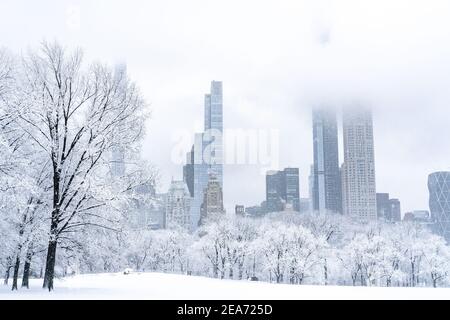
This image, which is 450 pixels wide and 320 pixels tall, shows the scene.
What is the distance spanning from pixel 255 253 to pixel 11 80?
2475 inches

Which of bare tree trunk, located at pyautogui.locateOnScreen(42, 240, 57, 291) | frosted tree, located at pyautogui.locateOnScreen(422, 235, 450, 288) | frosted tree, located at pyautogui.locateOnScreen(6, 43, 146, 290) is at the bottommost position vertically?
frosted tree, located at pyautogui.locateOnScreen(422, 235, 450, 288)

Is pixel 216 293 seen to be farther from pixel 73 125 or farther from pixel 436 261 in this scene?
pixel 436 261

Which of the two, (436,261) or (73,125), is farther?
(436,261)

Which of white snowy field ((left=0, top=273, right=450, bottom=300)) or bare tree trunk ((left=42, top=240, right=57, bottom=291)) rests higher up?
bare tree trunk ((left=42, top=240, right=57, bottom=291))

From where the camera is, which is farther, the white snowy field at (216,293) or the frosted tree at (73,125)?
the frosted tree at (73,125)

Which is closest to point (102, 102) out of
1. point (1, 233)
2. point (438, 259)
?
point (1, 233)

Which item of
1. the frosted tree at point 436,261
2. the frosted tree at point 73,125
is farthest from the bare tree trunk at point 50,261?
the frosted tree at point 436,261

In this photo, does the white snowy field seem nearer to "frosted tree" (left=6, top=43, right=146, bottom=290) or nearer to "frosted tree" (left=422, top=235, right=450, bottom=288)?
"frosted tree" (left=6, top=43, right=146, bottom=290)

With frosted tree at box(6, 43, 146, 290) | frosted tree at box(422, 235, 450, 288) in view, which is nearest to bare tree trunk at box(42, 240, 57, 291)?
frosted tree at box(6, 43, 146, 290)

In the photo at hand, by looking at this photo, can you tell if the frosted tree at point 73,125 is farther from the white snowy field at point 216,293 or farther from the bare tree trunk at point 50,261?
the white snowy field at point 216,293

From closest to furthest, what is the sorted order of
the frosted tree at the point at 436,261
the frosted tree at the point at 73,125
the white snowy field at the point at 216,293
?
the white snowy field at the point at 216,293 → the frosted tree at the point at 73,125 → the frosted tree at the point at 436,261

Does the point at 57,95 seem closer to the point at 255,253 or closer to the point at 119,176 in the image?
the point at 119,176

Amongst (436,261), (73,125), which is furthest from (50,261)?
(436,261)

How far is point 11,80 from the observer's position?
25828 millimetres
